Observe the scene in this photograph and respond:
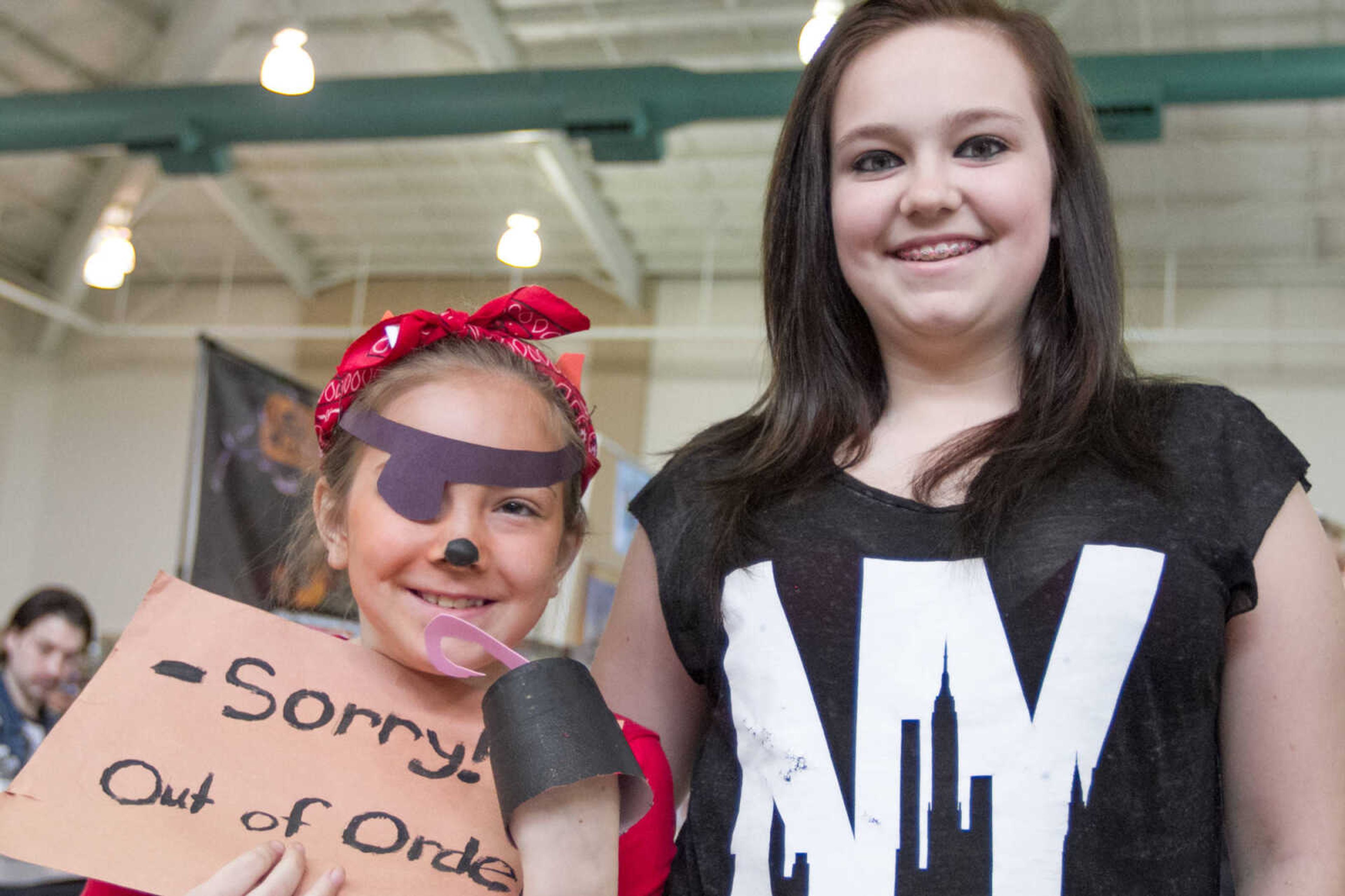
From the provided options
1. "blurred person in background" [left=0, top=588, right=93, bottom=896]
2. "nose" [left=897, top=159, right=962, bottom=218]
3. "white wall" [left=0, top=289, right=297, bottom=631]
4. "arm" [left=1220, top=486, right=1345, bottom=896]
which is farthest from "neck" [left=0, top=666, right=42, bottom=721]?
"white wall" [left=0, top=289, right=297, bottom=631]

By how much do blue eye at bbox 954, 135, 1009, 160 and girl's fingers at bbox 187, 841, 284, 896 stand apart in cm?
77

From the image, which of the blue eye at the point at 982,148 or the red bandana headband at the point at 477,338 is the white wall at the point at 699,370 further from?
the blue eye at the point at 982,148

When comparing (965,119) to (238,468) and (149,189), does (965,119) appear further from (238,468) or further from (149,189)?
(149,189)

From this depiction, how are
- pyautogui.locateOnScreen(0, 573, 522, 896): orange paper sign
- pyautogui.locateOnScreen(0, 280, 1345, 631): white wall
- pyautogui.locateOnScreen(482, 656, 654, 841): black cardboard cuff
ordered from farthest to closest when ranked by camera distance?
pyautogui.locateOnScreen(0, 280, 1345, 631): white wall, pyautogui.locateOnScreen(0, 573, 522, 896): orange paper sign, pyautogui.locateOnScreen(482, 656, 654, 841): black cardboard cuff

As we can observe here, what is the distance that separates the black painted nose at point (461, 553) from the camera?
1007mm

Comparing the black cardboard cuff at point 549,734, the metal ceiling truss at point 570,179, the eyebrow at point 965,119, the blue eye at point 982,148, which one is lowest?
the black cardboard cuff at point 549,734

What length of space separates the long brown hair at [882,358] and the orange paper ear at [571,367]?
0.13 metres

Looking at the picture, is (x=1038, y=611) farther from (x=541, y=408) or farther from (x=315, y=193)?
(x=315, y=193)

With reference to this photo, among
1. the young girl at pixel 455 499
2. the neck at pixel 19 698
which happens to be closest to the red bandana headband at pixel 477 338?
the young girl at pixel 455 499

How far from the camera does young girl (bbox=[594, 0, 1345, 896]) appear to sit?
3.14 ft

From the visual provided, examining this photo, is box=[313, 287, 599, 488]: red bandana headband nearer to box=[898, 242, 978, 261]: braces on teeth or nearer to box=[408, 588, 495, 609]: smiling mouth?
box=[408, 588, 495, 609]: smiling mouth

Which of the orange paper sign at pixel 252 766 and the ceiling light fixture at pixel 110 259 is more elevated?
the ceiling light fixture at pixel 110 259

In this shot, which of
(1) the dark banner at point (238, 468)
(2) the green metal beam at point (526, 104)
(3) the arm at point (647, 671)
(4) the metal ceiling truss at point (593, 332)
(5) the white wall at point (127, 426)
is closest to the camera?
(3) the arm at point (647, 671)

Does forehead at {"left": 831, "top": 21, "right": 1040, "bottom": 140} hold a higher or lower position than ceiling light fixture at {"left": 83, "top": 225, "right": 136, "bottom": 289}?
lower
